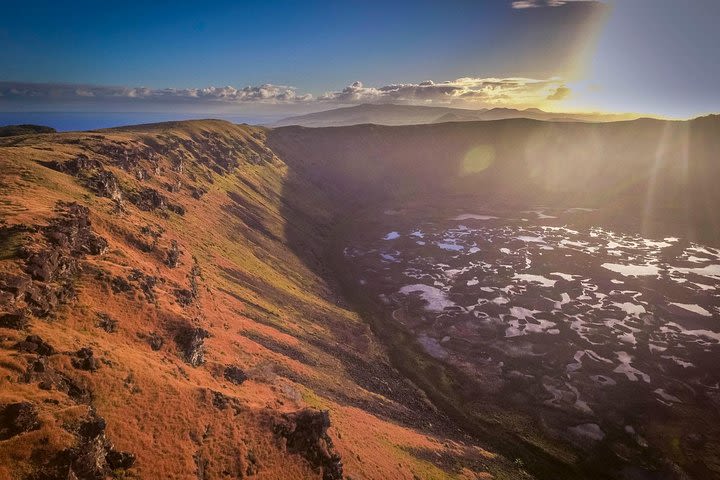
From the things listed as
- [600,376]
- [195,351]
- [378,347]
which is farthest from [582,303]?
[195,351]

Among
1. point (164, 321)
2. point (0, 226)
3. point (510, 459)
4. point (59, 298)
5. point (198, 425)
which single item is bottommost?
point (510, 459)

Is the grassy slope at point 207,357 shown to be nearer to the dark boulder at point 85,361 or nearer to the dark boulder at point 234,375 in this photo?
the dark boulder at point 85,361

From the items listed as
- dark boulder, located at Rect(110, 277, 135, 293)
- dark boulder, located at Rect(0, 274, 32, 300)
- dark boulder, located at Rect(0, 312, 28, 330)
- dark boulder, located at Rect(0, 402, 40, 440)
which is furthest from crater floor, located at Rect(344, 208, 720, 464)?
dark boulder, located at Rect(0, 274, 32, 300)

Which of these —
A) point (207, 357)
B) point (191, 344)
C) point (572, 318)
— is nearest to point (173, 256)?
point (191, 344)

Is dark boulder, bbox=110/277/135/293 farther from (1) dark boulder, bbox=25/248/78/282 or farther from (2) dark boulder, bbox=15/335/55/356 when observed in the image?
(2) dark boulder, bbox=15/335/55/356

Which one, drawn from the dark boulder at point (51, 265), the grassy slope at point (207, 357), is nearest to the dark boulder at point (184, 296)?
the grassy slope at point (207, 357)

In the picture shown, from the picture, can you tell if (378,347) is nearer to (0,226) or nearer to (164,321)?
(164,321)

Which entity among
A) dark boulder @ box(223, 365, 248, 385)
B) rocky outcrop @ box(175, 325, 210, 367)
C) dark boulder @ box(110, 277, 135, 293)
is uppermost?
dark boulder @ box(110, 277, 135, 293)
